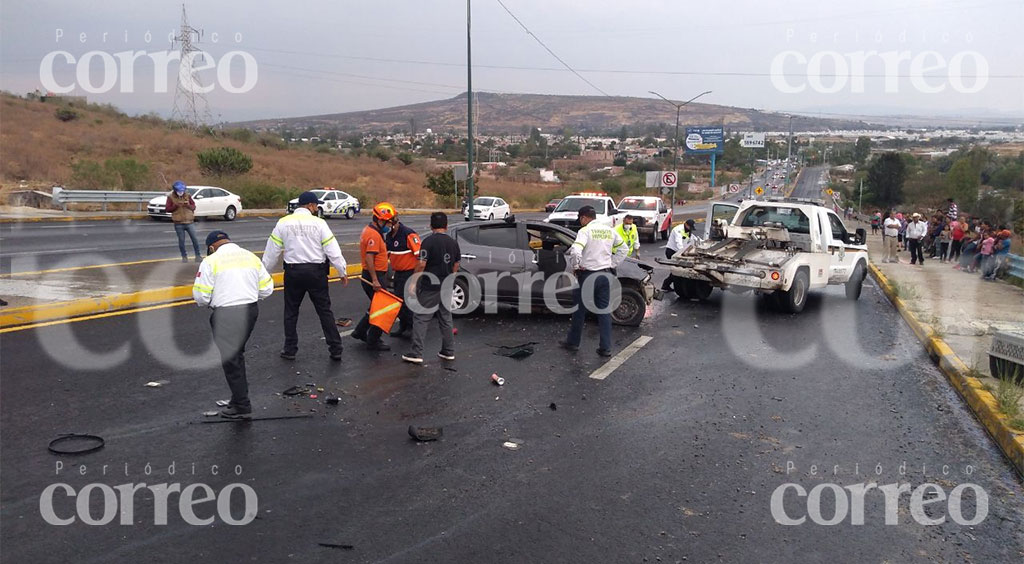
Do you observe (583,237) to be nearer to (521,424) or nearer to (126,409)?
(521,424)

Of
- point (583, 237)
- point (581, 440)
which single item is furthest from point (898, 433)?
point (583, 237)

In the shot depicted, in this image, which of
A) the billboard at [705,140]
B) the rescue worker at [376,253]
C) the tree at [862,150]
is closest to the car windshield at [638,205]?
the rescue worker at [376,253]

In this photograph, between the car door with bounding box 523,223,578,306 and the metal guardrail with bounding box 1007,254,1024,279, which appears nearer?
the car door with bounding box 523,223,578,306

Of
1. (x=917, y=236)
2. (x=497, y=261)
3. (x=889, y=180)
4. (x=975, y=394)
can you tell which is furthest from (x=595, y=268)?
(x=889, y=180)

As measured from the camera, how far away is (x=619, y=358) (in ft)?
29.3

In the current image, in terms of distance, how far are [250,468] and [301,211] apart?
3448 mm

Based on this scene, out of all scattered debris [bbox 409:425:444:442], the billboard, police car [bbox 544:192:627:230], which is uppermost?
the billboard

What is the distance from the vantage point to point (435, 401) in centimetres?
695

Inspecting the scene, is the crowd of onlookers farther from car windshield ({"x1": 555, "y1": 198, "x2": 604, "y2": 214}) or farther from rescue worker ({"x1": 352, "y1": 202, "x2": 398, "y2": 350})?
rescue worker ({"x1": 352, "y1": 202, "x2": 398, "y2": 350})

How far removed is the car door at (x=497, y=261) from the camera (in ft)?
35.4

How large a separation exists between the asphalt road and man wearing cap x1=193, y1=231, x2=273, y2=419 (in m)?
0.35

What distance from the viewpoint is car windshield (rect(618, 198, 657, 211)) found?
2806 centimetres

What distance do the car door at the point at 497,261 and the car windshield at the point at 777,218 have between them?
560 cm

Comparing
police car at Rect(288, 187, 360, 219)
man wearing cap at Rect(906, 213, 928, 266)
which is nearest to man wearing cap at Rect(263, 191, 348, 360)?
man wearing cap at Rect(906, 213, 928, 266)
